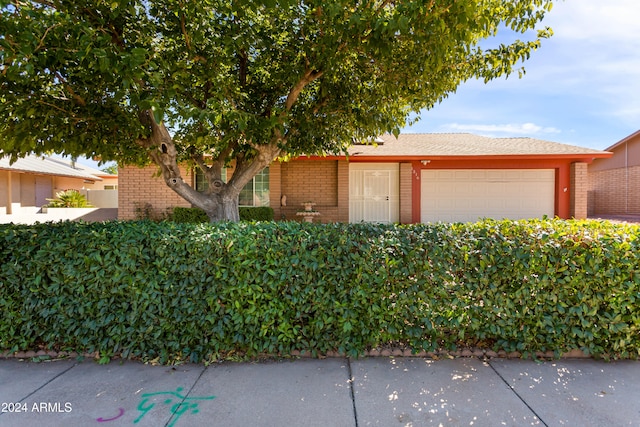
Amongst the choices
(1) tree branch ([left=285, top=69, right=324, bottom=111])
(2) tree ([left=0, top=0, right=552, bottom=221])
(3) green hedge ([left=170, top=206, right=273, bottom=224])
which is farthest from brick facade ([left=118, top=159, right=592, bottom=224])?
(1) tree branch ([left=285, top=69, right=324, bottom=111])

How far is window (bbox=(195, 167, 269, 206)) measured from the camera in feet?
39.5

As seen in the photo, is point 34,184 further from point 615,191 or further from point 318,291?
point 615,191

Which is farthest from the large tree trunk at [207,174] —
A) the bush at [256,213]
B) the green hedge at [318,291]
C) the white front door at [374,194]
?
the white front door at [374,194]

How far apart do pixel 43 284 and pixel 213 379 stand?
1.99m

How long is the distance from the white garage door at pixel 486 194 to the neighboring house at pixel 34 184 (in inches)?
635

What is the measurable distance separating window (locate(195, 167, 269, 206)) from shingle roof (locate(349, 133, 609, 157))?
3.29 metres

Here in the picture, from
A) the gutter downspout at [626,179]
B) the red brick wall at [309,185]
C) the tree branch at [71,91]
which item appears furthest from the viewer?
the gutter downspout at [626,179]

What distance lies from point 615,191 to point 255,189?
20.7 meters

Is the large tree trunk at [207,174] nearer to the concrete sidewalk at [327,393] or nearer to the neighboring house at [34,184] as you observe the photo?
the concrete sidewalk at [327,393]

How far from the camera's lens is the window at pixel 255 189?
12.0 metres

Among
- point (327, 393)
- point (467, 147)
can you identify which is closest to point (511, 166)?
point (467, 147)

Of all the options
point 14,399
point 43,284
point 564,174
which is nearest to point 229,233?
point 43,284

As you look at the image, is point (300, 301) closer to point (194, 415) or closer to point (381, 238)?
point (381, 238)

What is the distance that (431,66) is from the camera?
4.06m
